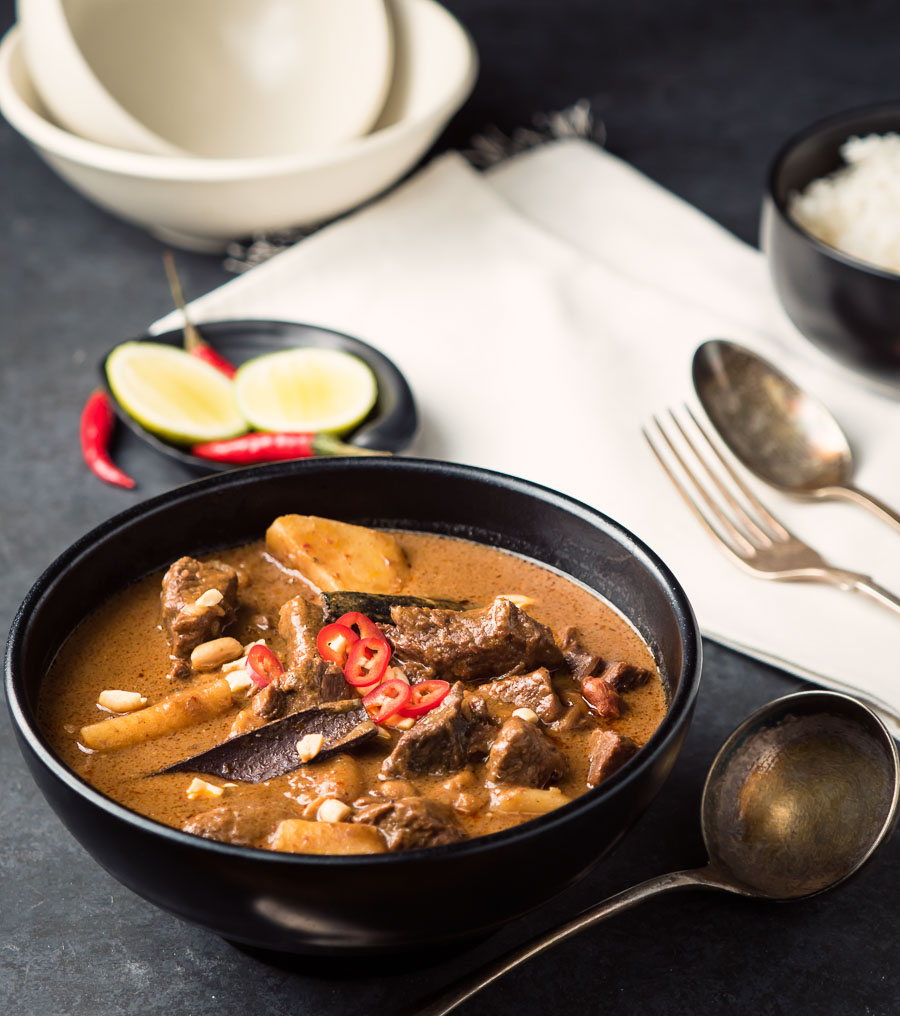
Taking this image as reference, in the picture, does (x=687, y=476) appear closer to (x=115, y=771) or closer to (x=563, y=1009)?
(x=563, y=1009)

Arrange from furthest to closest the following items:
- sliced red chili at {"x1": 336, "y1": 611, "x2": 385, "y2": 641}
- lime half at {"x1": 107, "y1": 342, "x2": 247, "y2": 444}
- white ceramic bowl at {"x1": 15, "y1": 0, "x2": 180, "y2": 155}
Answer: white ceramic bowl at {"x1": 15, "y1": 0, "x2": 180, "y2": 155} < lime half at {"x1": 107, "y1": 342, "x2": 247, "y2": 444} < sliced red chili at {"x1": 336, "y1": 611, "x2": 385, "y2": 641}

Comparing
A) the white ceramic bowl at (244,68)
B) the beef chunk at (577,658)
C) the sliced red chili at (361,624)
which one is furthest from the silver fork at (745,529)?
the white ceramic bowl at (244,68)

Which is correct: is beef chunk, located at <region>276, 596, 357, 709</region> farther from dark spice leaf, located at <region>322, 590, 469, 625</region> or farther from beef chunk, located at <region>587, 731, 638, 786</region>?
beef chunk, located at <region>587, 731, 638, 786</region>

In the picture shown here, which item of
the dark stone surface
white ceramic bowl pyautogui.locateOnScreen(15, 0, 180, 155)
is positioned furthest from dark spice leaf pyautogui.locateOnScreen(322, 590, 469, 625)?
white ceramic bowl pyautogui.locateOnScreen(15, 0, 180, 155)

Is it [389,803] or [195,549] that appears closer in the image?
[389,803]

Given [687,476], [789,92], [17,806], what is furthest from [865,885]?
[789,92]

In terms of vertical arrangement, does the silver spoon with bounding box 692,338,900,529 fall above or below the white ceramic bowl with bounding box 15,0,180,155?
below
